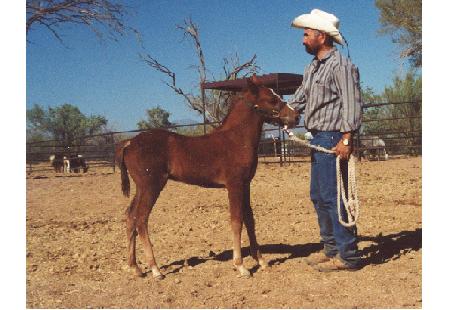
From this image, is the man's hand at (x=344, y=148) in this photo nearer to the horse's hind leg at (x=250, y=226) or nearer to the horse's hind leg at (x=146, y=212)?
the horse's hind leg at (x=250, y=226)

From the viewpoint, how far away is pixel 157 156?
4371 millimetres

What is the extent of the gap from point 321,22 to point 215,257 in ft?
9.36

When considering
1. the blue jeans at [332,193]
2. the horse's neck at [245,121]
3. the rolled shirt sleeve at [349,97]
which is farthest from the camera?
the horse's neck at [245,121]

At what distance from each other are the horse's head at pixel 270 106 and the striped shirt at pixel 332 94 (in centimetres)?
19

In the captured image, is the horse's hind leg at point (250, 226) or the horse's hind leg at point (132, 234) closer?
the horse's hind leg at point (132, 234)

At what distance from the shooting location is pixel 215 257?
509 centimetres

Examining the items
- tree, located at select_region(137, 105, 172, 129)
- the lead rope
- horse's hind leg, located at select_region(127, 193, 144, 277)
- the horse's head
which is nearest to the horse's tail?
horse's hind leg, located at select_region(127, 193, 144, 277)

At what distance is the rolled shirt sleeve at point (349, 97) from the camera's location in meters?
4.03

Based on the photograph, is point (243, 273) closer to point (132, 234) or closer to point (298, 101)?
point (132, 234)

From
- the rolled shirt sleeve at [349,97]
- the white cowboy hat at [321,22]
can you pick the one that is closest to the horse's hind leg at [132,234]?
the rolled shirt sleeve at [349,97]

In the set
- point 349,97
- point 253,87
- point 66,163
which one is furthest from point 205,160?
point 66,163
